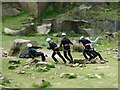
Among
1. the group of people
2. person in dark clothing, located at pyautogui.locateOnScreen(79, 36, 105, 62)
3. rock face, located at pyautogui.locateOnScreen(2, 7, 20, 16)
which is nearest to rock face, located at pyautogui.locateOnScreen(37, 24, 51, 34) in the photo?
rock face, located at pyautogui.locateOnScreen(2, 7, 20, 16)

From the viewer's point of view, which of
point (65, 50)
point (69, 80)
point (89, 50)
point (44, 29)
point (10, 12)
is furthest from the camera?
point (10, 12)

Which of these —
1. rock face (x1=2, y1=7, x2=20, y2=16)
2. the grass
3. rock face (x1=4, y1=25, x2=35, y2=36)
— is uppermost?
rock face (x1=2, y1=7, x2=20, y2=16)

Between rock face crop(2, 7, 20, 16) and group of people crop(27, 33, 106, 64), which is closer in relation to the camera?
group of people crop(27, 33, 106, 64)

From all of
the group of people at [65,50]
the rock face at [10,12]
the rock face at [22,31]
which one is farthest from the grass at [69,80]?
the rock face at [10,12]

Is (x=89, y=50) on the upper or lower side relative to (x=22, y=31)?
upper

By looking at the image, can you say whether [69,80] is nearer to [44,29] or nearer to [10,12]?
[44,29]

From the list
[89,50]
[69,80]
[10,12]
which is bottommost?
[69,80]

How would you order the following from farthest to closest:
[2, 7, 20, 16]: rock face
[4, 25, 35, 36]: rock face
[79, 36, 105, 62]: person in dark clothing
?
[2, 7, 20, 16]: rock face → [4, 25, 35, 36]: rock face → [79, 36, 105, 62]: person in dark clothing

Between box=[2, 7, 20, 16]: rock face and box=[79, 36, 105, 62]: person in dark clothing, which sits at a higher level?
box=[2, 7, 20, 16]: rock face

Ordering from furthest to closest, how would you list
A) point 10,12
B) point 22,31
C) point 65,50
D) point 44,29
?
point 10,12 → point 44,29 → point 22,31 → point 65,50

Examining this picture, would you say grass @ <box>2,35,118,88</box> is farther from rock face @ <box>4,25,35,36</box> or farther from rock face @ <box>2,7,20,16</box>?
rock face @ <box>2,7,20,16</box>

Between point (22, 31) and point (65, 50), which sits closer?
point (65, 50)

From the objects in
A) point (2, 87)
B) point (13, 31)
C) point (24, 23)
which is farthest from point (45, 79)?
point (24, 23)

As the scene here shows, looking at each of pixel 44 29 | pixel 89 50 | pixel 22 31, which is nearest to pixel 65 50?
pixel 89 50
